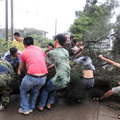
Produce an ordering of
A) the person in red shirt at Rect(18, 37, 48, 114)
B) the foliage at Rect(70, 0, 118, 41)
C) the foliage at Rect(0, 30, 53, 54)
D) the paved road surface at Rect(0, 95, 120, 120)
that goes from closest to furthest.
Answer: the person in red shirt at Rect(18, 37, 48, 114)
the paved road surface at Rect(0, 95, 120, 120)
the foliage at Rect(0, 30, 53, 54)
the foliage at Rect(70, 0, 118, 41)

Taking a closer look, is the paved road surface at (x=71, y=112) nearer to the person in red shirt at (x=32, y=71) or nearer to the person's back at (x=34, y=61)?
the person in red shirt at (x=32, y=71)

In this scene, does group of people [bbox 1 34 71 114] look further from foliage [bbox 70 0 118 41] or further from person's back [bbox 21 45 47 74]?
foliage [bbox 70 0 118 41]

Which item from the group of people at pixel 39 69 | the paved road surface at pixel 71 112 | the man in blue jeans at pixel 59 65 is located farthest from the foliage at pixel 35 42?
the man in blue jeans at pixel 59 65

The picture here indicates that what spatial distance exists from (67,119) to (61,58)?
51.3 inches

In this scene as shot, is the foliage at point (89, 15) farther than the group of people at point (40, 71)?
Yes

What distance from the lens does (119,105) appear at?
362cm

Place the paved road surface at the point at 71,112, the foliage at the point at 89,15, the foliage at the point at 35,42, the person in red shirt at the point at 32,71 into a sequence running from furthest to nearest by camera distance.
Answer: the foliage at the point at 89,15 < the foliage at the point at 35,42 < the paved road surface at the point at 71,112 < the person in red shirt at the point at 32,71

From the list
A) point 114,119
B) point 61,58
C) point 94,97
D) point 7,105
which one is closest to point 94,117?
point 114,119

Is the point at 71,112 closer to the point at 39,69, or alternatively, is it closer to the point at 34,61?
the point at 39,69

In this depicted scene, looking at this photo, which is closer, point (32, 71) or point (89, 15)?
point (32, 71)

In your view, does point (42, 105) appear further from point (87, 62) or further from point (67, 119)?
point (87, 62)

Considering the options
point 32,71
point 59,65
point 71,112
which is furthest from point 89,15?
point 32,71

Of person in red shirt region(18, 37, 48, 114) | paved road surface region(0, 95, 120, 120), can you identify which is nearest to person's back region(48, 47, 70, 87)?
person in red shirt region(18, 37, 48, 114)

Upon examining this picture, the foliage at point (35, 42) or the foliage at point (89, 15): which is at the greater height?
the foliage at point (89, 15)
